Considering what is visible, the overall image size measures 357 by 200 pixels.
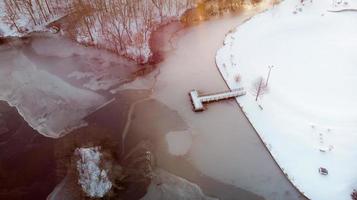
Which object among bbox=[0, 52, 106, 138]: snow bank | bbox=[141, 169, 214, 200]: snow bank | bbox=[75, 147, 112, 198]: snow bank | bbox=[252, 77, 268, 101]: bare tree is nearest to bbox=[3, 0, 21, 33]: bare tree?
bbox=[0, 52, 106, 138]: snow bank

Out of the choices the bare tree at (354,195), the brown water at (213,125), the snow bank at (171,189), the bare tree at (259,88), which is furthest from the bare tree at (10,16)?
the bare tree at (354,195)

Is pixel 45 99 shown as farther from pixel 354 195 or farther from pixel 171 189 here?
pixel 354 195

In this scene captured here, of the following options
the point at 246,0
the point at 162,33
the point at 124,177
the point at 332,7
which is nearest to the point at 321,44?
the point at 332,7

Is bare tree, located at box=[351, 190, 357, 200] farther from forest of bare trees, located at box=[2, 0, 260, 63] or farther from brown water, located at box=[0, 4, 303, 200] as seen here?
forest of bare trees, located at box=[2, 0, 260, 63]

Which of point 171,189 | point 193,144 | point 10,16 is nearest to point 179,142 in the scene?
point 193,144

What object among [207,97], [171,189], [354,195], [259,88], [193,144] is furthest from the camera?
[259,88]
